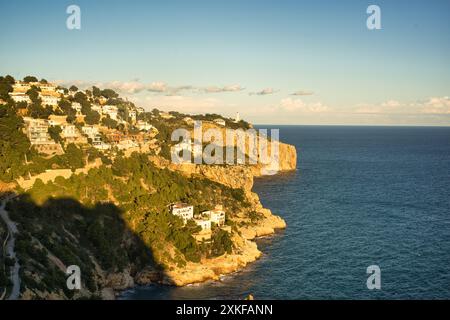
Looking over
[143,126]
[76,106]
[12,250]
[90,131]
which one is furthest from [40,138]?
[143,126]

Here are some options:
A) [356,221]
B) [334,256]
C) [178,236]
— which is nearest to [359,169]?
[356,221]

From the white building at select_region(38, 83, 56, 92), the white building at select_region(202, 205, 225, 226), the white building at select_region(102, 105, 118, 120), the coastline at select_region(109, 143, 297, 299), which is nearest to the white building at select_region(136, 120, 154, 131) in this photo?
the white building at select_region(102, 105, 118, 120)

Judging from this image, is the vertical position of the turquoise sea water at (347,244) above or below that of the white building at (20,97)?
below

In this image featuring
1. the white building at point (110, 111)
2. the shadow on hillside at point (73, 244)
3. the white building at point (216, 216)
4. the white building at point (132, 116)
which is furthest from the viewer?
the white building at point (132, 116)

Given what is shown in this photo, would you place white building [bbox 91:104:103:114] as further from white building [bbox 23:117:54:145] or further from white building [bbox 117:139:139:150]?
white building [bbox 23:117:54:145]

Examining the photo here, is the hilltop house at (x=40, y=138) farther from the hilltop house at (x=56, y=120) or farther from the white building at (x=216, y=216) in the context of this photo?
the white building at (x=216, y=216)

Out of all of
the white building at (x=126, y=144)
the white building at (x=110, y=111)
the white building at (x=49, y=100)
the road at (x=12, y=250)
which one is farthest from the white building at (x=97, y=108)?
the road at (x=12, y=250)
